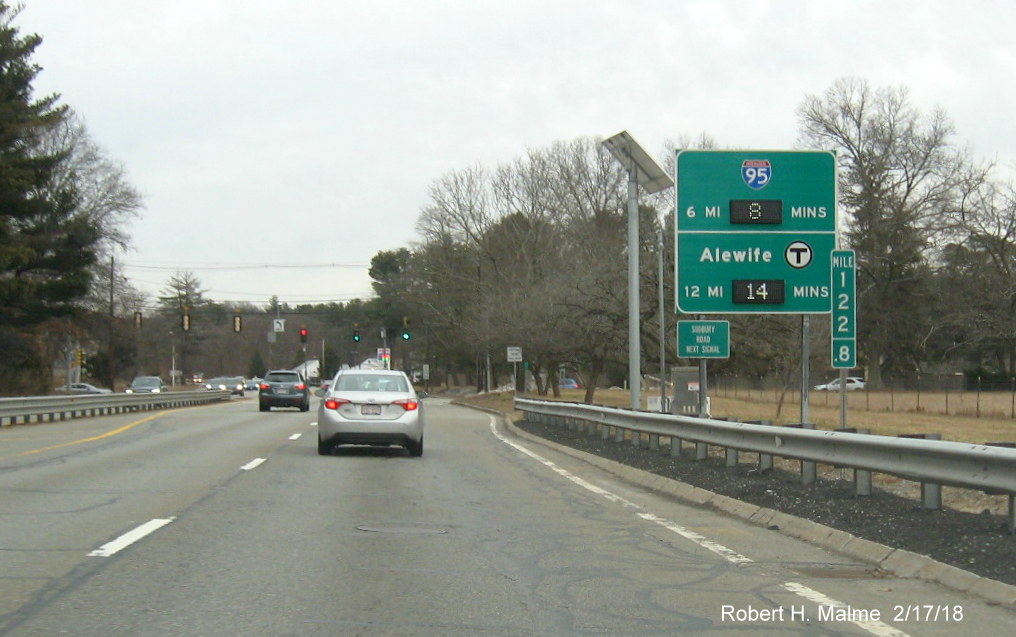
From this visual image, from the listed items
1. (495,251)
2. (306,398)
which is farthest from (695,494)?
(495,251)

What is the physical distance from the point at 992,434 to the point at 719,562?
2565 cm

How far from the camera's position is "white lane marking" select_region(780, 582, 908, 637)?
6.14 meters

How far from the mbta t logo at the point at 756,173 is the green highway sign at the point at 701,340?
4.01 meters

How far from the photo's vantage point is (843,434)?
10086 mm

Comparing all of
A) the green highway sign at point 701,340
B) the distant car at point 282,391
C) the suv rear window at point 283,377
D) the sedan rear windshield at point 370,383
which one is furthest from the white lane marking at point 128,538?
the suv rear window at point 283,377

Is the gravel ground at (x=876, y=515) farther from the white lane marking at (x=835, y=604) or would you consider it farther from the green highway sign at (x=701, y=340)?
the green highway sign at (x=701, y=340)

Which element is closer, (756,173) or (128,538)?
(128,538)

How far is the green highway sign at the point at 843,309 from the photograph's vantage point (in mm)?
16297

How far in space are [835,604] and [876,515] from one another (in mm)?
3046

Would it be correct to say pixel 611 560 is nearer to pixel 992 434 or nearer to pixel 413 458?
pixel 413 458

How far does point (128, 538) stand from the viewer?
9.06 m

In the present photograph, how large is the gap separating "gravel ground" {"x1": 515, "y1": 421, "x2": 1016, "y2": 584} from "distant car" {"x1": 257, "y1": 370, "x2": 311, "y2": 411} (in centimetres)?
2597

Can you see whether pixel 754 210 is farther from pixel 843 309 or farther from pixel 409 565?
pixel 409 565

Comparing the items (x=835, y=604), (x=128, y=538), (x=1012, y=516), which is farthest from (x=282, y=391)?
(x=835, y=604)
